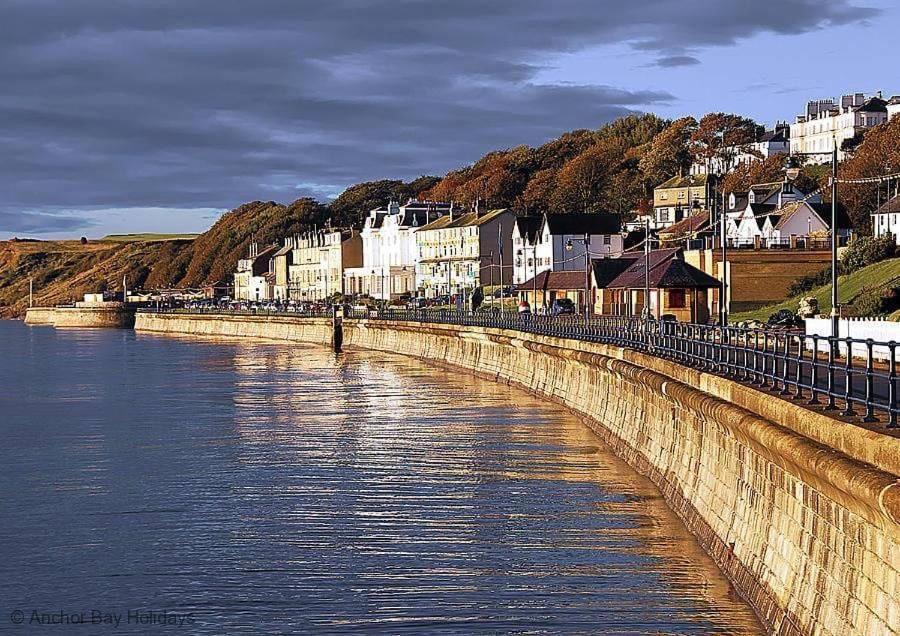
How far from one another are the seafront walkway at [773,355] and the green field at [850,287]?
14.9 meters

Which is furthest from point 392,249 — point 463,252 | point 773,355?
point 773,355

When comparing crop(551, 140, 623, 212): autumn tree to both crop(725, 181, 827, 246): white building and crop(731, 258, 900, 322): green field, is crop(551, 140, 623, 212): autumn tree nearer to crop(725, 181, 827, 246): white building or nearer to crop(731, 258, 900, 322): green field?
crop(725, 181, 827, 246): white building

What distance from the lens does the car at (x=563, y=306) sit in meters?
88.8

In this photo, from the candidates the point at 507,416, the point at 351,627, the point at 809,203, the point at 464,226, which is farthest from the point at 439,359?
the point at 464,226

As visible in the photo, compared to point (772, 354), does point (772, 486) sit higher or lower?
lower

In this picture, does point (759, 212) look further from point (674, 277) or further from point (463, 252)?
point (674, 277)

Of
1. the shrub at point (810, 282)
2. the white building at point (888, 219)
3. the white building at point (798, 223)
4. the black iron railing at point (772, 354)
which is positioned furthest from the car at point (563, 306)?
the white building at point (888, 219)

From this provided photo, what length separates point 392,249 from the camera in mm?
174750

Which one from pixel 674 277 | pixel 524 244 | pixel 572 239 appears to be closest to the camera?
pixel 674 277

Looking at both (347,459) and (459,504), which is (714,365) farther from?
(347,459)

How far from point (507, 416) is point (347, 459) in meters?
11.8

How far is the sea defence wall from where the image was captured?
13.3 m

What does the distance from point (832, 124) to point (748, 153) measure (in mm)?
11858

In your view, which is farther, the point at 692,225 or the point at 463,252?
the point at 463,252
